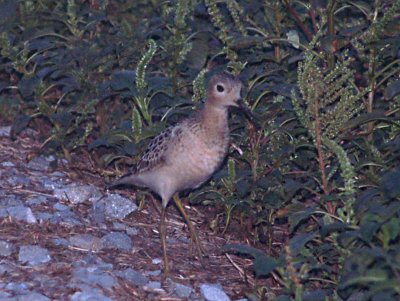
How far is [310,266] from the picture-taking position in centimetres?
428

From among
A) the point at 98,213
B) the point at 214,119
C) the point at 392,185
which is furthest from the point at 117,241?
the point at 392,185

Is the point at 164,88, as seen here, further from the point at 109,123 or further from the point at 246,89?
the point at 109,123

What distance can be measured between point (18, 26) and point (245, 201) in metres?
4.39

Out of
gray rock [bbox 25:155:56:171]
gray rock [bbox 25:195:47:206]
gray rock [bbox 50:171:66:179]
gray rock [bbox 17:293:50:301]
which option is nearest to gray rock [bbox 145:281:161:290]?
gray rock [bbox 17:293:50:301]

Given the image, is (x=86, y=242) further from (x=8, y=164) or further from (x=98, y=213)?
(x=8, y=164)

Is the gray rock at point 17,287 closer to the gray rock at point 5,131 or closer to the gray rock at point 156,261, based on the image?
the gray rock at point 156,261

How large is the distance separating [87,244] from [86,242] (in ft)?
0.08

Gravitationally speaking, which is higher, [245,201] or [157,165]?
[157,165]

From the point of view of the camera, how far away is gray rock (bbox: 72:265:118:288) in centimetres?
483

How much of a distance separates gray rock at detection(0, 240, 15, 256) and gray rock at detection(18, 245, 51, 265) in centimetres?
9

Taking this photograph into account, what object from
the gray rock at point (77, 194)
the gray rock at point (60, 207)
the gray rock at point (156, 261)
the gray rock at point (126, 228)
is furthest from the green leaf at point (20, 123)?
the gray rock at point (156, 261)

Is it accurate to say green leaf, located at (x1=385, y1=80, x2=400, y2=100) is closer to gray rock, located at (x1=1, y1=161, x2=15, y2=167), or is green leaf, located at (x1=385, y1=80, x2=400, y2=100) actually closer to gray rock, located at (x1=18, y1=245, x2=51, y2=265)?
gray rock, located at (x1=18, y1=245, x2=51, y2=265)

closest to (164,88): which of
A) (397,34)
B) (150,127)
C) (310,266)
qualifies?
(150,127)

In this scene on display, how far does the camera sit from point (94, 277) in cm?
491
